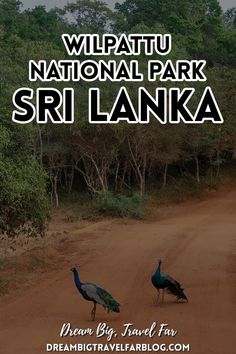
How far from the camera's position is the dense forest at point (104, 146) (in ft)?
39.2

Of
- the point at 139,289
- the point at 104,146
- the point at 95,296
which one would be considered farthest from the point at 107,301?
the point at 104,146

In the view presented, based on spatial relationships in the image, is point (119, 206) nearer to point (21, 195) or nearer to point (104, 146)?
point (104, 146)

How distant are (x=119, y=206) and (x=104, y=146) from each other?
3.26 m

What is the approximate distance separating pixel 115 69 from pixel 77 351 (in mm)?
18886

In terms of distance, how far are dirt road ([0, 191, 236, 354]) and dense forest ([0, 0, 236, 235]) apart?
1.79m

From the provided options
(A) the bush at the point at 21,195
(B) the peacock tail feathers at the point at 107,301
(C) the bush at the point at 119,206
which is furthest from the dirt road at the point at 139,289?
(A) the bush at the point at 21,195

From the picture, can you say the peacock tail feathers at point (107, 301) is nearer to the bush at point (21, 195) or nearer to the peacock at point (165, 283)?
the peacock at point (165, 283)

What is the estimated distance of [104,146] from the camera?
2438 cm

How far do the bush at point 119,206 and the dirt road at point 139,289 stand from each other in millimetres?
1218

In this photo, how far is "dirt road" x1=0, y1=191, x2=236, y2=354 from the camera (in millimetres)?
8180

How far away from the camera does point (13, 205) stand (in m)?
11.4

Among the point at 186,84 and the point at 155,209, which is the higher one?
the point at 186,84

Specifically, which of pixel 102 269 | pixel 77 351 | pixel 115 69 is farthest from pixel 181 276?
pixel 115 69

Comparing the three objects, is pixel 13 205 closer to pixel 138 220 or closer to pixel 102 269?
pixel 102 269
